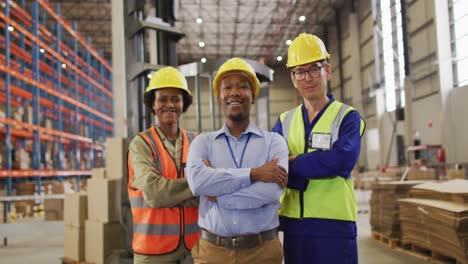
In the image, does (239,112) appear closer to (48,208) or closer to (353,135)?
(353,135)

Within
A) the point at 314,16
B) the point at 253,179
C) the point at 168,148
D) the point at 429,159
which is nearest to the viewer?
the point at 253,179

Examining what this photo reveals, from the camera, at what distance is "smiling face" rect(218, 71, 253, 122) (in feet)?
7.44

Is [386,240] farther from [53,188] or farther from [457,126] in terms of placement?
[457,126]

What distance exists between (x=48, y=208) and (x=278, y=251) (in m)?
8.74

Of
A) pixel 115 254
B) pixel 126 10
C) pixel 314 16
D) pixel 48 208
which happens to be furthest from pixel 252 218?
pixel 314 16

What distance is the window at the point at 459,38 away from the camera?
50.3ft

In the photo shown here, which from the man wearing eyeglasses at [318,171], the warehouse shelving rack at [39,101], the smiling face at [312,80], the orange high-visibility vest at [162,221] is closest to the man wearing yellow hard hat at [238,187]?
the man wearing eyeglasses at [318,171]

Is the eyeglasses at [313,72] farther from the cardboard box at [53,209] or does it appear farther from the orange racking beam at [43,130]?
the orange racking beam at [43,130]

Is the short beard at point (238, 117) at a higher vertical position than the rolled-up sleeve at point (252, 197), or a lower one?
higher

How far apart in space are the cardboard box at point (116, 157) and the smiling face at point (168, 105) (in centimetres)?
193

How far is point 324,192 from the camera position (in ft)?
7.73

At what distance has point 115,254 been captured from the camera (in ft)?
14.1

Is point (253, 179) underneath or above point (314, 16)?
underneath

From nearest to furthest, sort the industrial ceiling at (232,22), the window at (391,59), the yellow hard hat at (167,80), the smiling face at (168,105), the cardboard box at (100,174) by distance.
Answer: the smiling face at (168,105)
the yellow hard hat at (167,80)
the cardboard box at (100,174)
the window at (391,59)
the industrial ceiling at (232,22)
